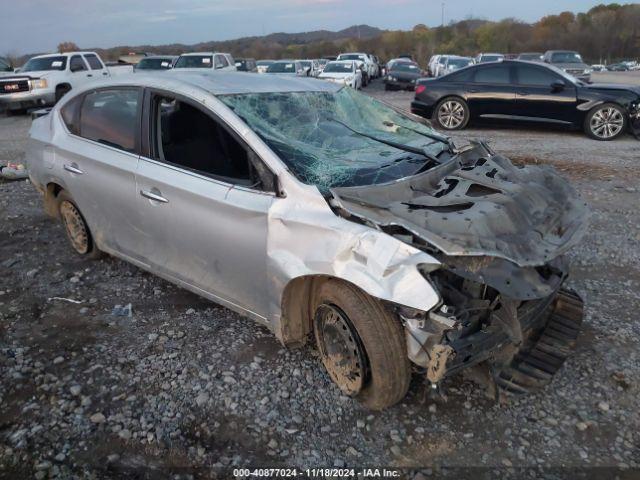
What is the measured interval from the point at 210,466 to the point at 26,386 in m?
1.36

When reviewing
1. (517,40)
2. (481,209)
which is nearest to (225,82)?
(481,209)

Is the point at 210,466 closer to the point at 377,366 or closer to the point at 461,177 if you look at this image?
the point at 377,366

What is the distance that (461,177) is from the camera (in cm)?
314

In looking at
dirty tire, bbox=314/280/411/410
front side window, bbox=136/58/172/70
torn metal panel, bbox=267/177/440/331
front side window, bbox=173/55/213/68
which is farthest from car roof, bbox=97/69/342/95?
front side window, bbox=136/58/172/70

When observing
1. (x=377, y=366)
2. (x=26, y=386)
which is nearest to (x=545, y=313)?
(x=377, y=366)

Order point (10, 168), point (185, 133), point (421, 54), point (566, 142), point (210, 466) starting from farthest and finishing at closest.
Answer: point (421, 54)
point (566, 142)
point (10, 168)
point (185, 133)
point (210, 466)

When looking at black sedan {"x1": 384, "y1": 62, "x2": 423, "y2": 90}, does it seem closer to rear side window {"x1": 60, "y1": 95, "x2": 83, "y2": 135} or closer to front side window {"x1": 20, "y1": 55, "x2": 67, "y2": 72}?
front side window {"x1": 20, "y1": 55, "x2": 67, "y2": 72}

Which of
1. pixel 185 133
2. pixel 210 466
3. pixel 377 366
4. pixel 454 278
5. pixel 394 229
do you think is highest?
pixel 185 133

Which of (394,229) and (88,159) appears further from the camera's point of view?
(88,159)

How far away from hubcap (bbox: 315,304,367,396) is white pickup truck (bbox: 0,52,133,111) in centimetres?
1464

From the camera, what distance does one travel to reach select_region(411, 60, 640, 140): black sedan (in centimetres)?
1041

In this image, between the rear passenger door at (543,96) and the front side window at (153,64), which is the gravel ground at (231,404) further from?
the front side window at (153,64)

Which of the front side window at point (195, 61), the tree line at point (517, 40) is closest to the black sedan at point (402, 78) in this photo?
the front side window at point (195, 61)

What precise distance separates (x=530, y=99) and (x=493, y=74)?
38.2 inches
